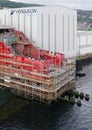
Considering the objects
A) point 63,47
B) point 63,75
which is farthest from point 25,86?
point 63,47

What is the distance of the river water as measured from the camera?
36594mm

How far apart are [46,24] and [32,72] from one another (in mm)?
17093

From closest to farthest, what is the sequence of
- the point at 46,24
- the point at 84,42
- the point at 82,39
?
the point at 46,24, the point at 82,39, the point at 84,42

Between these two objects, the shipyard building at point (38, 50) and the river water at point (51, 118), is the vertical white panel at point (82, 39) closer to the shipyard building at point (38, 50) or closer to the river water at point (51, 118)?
the shipyard building at point (38, 50)

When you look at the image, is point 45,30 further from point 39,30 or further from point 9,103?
point 9,103

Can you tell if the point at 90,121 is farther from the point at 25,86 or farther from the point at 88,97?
the point at 25,86

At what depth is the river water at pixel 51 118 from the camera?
3659 cm

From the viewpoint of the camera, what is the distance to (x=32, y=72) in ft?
152

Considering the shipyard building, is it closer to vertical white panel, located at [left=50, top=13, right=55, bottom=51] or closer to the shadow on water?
vertical white panel, located at [left=50, top=13, right=55, bottom=51]

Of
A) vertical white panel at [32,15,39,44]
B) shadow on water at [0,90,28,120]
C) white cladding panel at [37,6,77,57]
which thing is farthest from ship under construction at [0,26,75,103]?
white cladding panel at [37,6,77,57]

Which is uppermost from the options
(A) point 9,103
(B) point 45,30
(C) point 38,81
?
(B) point 45,30

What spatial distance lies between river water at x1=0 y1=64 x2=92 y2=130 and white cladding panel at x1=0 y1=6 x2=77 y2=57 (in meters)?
19.7

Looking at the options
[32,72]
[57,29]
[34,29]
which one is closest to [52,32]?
[57,29]

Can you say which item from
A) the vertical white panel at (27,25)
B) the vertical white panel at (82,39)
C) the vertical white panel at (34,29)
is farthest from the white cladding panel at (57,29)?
the vertical white panel at (82,39)
